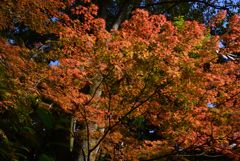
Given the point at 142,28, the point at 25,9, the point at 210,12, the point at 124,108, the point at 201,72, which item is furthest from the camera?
the point at 210,12

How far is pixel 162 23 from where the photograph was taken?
470cm

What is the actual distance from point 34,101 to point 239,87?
5.83 m

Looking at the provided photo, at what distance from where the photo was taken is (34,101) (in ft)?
11.3

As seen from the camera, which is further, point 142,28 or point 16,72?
point 142,28

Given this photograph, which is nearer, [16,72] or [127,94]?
[16,72]

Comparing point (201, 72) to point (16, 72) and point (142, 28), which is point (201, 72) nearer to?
point (142, 28)

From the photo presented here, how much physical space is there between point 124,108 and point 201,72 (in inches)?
82.6

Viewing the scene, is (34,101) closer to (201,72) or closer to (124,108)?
(124,108)

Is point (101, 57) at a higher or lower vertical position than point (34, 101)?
higher

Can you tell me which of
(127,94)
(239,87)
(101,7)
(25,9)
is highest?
(101,7)

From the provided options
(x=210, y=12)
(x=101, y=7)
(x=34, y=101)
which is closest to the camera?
(x=34, y=101)

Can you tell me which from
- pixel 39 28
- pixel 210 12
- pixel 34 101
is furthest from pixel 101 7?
pixel 210 12

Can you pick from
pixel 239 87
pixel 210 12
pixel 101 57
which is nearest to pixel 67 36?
pixel 101 57

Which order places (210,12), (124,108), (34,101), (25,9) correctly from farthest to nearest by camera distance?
(210,12), (25,9), (124,108), (34,101)
